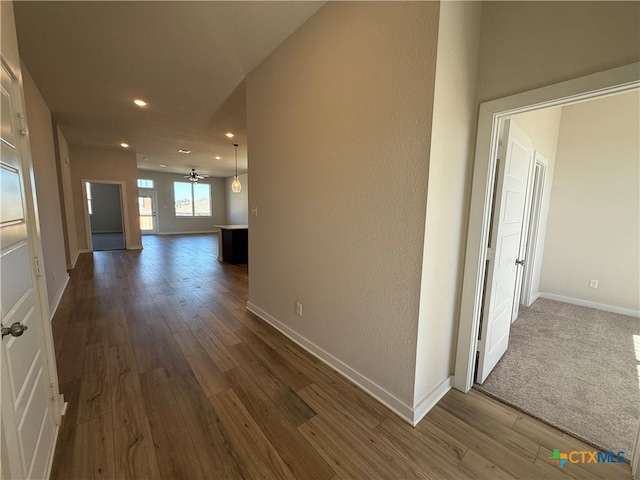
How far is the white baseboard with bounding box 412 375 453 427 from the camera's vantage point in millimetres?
1661

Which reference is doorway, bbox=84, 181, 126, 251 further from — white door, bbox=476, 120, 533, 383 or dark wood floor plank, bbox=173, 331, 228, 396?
white door, bbox=476, 120, 533, 383

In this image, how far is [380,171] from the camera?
171cm

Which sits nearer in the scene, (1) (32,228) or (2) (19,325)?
(2) (19,325)

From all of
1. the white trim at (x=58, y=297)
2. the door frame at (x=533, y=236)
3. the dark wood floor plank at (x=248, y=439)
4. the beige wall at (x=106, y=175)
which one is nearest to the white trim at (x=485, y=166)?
the dark wood floor plank at (x=248, y=439)

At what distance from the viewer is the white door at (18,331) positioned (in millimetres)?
973

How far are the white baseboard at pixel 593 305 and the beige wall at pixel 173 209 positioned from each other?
12.6 meters

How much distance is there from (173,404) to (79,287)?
380 cm

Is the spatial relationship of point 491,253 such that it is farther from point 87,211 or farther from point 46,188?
point 87,211

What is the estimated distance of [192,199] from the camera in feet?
40.2

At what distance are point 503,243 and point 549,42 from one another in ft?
4.22

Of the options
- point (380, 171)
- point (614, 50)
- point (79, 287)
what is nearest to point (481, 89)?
point (614, 50)

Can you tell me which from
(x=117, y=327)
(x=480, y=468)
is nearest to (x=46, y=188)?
(x=117, y=327)

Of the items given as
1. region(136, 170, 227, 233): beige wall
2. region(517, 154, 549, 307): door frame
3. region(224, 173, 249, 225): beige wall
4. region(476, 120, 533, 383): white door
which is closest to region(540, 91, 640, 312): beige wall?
region(517, 154, 549, 307): door frame

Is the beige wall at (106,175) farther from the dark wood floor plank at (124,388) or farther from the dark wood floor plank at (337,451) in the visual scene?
the dark wood floor plank at (337,451)
